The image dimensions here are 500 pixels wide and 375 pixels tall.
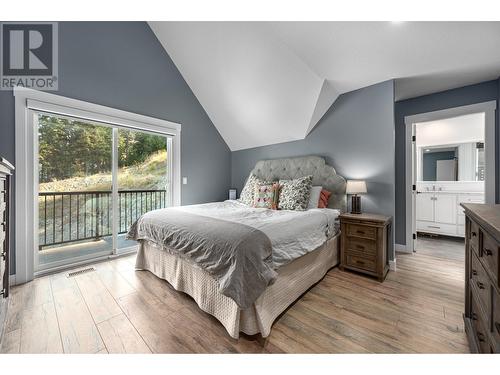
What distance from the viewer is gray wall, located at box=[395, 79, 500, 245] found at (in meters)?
2.51

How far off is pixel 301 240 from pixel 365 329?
738 millimetres

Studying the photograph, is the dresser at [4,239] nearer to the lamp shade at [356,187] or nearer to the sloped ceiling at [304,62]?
the sloped ceiling at [304,62]

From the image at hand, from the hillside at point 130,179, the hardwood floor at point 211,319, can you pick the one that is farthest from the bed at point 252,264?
the hillside at point 130,179

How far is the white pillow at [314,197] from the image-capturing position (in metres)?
2.71

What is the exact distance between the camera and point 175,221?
187 centimetres

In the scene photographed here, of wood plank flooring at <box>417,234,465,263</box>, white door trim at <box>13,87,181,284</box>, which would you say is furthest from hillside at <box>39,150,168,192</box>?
wood plank flooring at <box>417,234,465,263</box>

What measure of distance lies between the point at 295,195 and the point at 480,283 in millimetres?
1712

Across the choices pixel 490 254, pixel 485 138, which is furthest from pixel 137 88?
pixel 485 138

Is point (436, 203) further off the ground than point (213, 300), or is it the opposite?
point (436, 203)

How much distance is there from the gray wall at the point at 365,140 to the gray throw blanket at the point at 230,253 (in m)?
1.94

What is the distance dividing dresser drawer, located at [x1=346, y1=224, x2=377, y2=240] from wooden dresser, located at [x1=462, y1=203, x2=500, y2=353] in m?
0.81

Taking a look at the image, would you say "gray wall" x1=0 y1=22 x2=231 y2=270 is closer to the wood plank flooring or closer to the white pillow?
the white pillow
